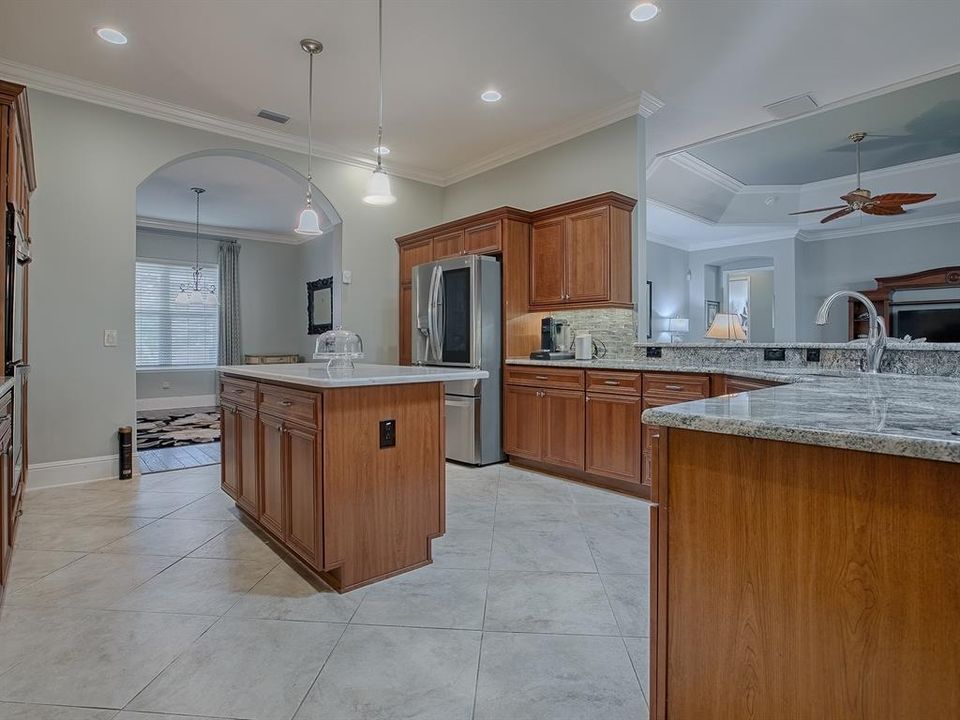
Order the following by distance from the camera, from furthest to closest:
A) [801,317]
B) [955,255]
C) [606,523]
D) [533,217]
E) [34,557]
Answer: [801,317] → [955,255] → [533,217] → [606,523] → [34,557]

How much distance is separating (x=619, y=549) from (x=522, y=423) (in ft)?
5.59

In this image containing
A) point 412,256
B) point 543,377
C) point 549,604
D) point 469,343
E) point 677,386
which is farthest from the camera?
point 412,256

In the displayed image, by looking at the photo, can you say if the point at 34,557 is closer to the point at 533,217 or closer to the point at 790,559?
the point at 790,559

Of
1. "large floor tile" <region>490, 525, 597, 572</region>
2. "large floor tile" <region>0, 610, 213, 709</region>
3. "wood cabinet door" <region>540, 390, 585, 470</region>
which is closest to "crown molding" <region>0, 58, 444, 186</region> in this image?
"wood cabinet door" <region>540, 390, 585, 470</region>

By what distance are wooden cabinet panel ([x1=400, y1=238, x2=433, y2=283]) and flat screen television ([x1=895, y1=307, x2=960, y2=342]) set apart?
240 inches

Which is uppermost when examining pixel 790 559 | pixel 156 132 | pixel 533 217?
pixel 156 132

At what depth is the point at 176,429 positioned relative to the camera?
19.9 ft

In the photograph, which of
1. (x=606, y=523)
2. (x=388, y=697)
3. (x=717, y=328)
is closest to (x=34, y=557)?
(x=388, y=697)

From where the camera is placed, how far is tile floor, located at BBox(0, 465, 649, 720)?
1.45m

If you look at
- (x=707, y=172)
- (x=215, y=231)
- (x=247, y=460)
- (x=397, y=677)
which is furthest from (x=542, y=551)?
(x=215, y=231)

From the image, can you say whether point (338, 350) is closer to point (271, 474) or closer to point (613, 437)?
point (271, 474)

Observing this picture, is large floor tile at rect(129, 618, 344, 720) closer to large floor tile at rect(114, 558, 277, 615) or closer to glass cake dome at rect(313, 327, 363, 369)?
large floor tile at rect(114, 558, 277, 615)

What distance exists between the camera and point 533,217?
173 inches

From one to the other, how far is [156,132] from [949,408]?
4995mm
